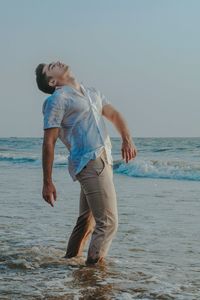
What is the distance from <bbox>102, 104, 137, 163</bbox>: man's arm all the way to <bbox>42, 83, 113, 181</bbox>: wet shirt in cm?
16

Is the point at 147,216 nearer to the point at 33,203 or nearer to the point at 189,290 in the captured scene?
the point at 33,203

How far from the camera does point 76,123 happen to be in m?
4.99

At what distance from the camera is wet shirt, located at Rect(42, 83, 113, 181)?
491cm

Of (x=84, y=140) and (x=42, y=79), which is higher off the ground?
(x=42, y=79)

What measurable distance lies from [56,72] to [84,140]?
26.1 inches

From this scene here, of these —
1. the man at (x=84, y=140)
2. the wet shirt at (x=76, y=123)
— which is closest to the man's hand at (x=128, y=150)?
the man at (x=84, y=140)

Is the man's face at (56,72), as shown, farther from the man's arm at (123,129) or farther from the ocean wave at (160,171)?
the ocean wave at (160,171)

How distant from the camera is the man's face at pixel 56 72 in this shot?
5.12 metres

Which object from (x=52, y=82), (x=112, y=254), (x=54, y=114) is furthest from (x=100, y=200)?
(x=112, y=254)

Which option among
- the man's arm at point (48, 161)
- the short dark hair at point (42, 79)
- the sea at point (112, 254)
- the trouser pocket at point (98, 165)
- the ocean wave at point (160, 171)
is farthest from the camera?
the ocean wave at point (160, 171)

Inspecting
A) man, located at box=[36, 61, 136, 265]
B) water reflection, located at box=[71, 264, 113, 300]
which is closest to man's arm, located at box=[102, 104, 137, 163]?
man, located at box=[36, 61, 136, 265]

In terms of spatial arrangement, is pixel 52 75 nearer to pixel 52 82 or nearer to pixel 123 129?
pixel 52 82

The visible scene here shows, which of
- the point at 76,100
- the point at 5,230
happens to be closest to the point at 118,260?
the point at 76,100

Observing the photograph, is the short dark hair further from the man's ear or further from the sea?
the sea
